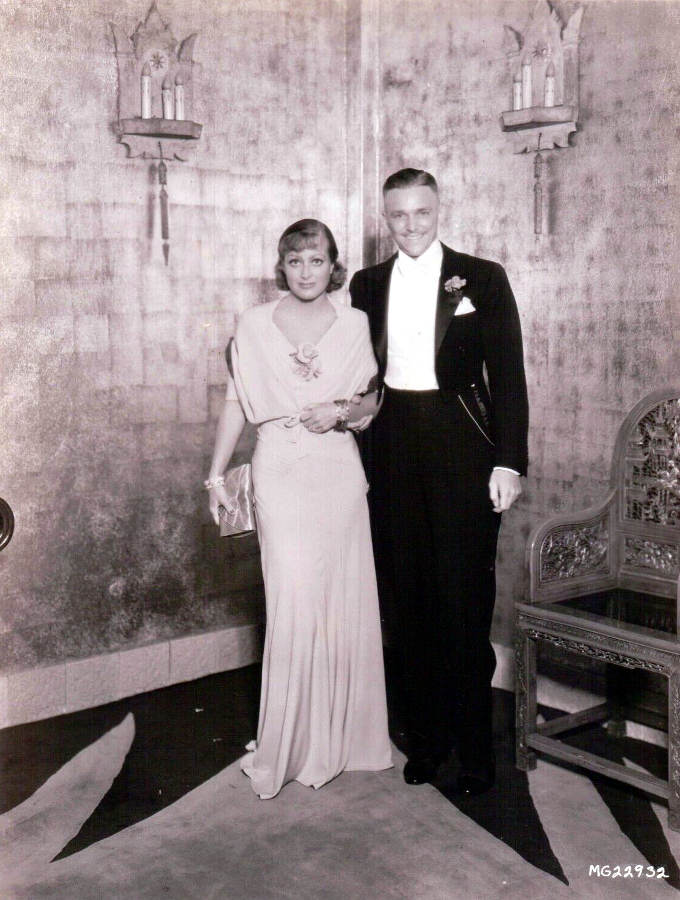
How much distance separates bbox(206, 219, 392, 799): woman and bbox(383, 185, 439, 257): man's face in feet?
0.74

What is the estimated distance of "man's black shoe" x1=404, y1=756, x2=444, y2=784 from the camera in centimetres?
323

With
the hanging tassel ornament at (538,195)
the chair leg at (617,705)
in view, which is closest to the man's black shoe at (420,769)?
the chair leg at (617,705)

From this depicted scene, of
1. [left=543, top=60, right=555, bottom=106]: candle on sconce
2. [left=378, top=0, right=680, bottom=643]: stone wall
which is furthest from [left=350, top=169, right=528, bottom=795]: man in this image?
[left=543, top=60, right=555, bottom=106]: candle on sconce

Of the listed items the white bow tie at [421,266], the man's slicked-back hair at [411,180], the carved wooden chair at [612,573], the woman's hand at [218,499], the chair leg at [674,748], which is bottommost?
the chair leg at [674,748]

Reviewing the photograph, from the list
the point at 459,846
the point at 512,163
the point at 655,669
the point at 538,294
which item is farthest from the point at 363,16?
the point at 459,846

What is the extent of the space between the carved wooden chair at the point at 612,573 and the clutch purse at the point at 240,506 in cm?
94

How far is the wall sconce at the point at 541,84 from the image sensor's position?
358 centimetres

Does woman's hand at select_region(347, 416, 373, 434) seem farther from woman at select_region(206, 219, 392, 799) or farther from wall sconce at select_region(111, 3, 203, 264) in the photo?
wall sconce at select_region(111, 3, 203, 264)

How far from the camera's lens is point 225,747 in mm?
3525

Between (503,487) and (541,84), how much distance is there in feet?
5.45

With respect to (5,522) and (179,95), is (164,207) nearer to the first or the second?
(179,95)

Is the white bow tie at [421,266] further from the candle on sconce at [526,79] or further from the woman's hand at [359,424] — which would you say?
the candle on sconce at [526,79]

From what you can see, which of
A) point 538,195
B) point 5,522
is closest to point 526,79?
point 538,195

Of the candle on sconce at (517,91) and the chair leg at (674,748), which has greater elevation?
the candle on sconce at (517,91)
